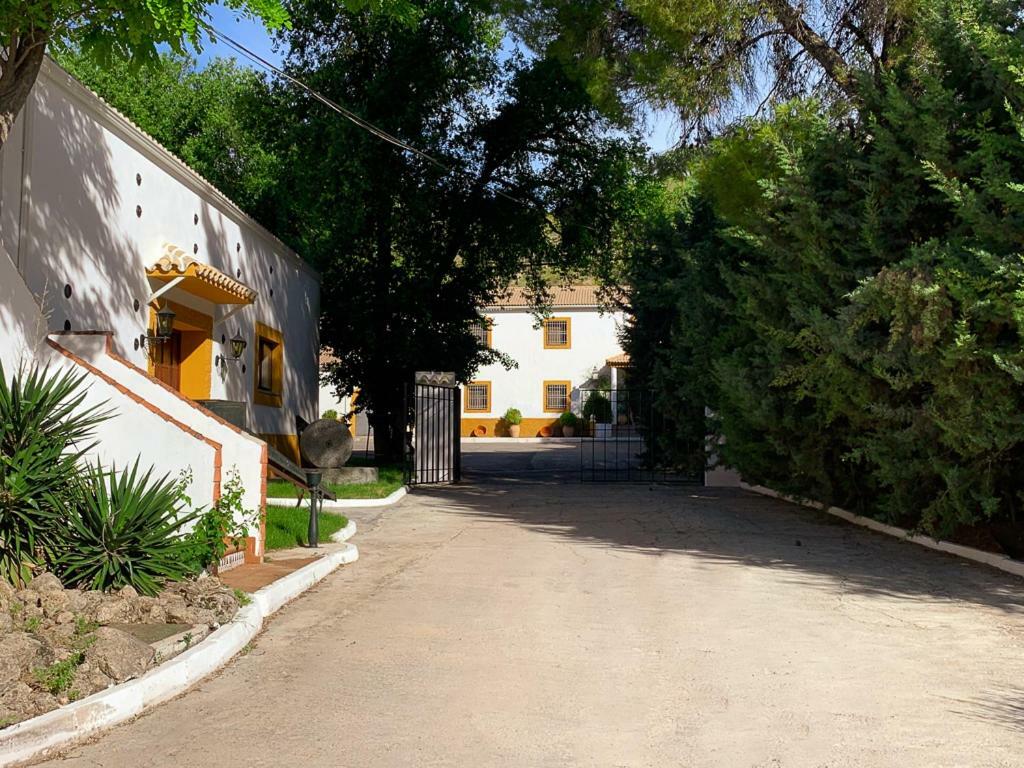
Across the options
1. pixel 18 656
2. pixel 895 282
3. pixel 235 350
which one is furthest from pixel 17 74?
pixel 235 350

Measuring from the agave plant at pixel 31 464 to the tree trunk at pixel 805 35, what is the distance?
12796 millimetres

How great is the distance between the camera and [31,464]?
7754 mm

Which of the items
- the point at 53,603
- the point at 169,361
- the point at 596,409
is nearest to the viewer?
the point at 53,603

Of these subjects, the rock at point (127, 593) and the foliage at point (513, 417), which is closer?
the rock at point (127, 593)

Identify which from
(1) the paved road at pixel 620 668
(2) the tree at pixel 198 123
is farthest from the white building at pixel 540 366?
(1) the paved road at pixel 620 668

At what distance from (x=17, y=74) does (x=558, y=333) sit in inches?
1776

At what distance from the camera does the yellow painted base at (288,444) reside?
20781 millimetres

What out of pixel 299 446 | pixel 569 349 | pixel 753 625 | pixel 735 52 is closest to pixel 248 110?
pixel 299 446

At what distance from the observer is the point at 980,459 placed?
11.4 meters

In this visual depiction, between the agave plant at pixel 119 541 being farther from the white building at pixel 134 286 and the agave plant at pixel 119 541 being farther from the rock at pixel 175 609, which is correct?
the white building at pixel 134 286

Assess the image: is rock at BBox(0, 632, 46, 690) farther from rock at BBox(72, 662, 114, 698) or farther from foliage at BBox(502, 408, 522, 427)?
foliage at BBox(502, 408, 522, 427)

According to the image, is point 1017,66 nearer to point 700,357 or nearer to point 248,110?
point 700,357

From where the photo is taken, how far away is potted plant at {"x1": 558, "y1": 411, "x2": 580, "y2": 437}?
51.7 m

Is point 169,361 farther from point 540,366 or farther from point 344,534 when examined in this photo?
point 540,366
